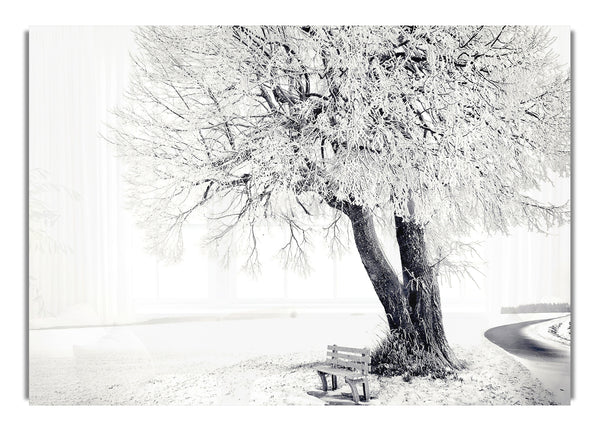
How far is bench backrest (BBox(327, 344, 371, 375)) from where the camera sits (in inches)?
214

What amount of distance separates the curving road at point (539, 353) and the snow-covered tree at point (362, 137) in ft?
1.68

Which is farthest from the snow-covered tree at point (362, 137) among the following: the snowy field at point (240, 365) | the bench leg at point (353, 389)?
the bench leg at point (353, 389)

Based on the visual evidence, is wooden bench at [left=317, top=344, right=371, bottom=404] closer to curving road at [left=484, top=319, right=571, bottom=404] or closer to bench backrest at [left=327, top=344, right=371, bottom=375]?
bench backrest at [left=327, top=344, right=371, bottom=375]

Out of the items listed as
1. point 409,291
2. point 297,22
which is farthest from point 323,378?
point 297,22

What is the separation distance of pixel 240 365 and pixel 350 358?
972 mm

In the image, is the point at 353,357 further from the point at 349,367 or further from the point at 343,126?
the point at 343,126

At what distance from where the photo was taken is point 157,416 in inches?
216

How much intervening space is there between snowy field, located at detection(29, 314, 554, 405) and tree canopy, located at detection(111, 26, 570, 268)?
2.52ft

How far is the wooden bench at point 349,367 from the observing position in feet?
17.7

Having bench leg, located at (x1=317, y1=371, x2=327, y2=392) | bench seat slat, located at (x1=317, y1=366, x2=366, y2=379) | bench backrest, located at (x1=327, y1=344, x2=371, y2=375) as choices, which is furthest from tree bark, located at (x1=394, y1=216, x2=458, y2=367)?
bench leg, located at (x1=317, y1=371, x2=327, y2=392)

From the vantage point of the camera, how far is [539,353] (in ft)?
18.6

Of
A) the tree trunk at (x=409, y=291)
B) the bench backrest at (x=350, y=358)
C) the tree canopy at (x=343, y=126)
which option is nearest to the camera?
the tree canopy at (x=343, y=126)

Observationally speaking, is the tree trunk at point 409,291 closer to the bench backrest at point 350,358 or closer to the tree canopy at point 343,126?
the tree canopy at point 343,126
